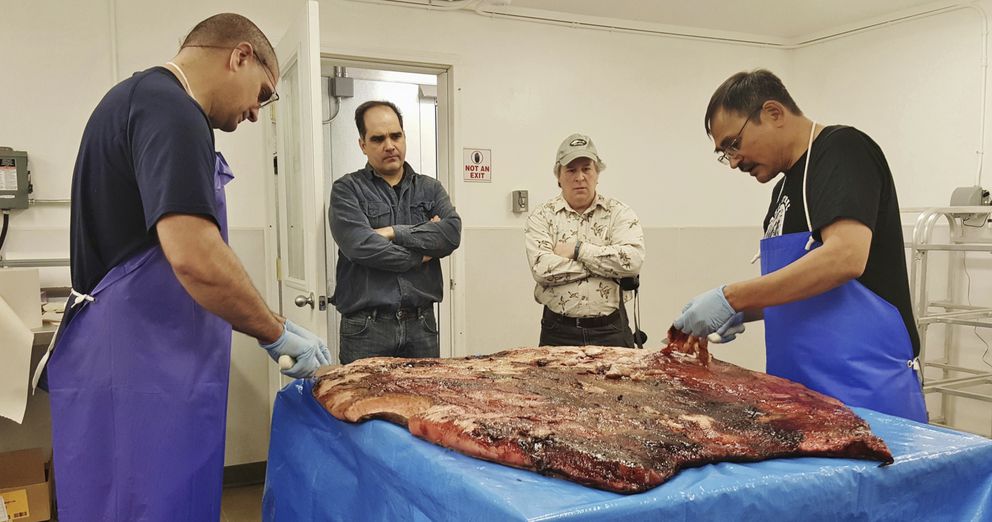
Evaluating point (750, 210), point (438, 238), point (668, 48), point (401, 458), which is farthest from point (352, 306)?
point (750, 210)

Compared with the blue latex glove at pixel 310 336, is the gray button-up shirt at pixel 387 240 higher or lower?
higher

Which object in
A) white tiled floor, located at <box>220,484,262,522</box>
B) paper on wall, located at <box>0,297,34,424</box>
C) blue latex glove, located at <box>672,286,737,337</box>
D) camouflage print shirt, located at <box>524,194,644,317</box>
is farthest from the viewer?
white tiled floor, located at <box>220,484,262,522</box>

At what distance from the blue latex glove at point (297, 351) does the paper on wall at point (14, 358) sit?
114cm

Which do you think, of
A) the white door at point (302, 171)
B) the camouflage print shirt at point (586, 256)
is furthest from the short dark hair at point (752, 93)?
the white door at point (302, 171)

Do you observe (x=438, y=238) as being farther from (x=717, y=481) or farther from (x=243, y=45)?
(x=717, y=481)

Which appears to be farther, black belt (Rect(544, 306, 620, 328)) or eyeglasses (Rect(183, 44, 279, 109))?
black belt (Rect(544, 306, 620, 328))

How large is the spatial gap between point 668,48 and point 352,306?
2841 mm

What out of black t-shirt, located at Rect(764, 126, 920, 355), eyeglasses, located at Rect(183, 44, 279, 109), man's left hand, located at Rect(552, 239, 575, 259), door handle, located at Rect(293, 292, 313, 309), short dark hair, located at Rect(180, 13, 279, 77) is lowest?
door handle, located at Rect(293, 292, 313, 309)

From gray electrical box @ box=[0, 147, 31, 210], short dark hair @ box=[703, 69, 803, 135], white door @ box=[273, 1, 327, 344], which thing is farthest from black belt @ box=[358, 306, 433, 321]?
gray electrical box @ box=[0, 147, 31, 210]

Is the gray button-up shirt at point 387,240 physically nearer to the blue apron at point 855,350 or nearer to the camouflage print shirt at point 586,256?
the camouflage print shirt at point 586,256

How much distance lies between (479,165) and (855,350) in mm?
2550

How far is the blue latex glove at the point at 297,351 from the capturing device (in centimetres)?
151

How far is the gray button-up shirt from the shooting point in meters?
2.40

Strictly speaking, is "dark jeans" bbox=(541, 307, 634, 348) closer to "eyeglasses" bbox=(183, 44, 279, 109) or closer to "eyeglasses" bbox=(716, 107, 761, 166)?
"eyeglasses" bbox=(716, 107, 761, 166)
